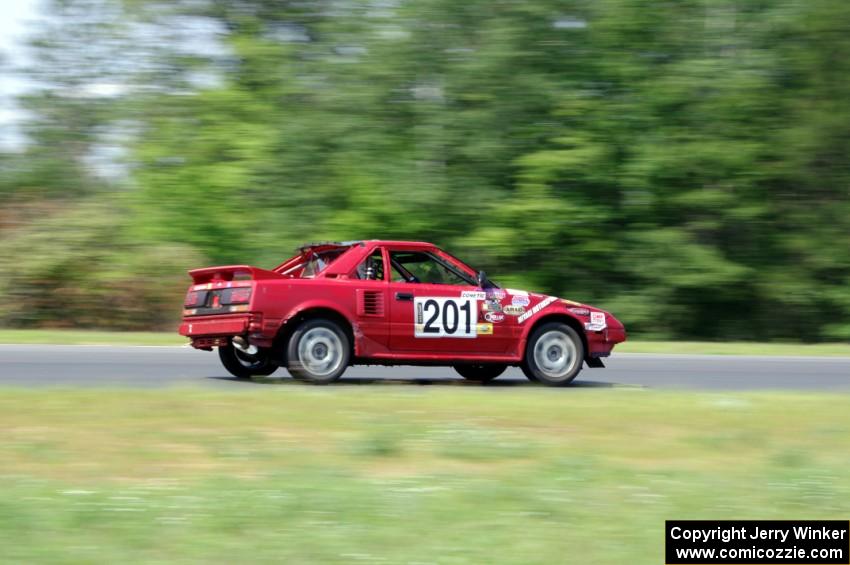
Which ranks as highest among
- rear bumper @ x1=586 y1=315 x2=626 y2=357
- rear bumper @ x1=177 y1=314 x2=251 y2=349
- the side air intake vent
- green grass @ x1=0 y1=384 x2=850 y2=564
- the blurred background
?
the blurred background

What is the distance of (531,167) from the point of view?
88.3 ft

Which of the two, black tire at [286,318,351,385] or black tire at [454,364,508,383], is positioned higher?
black tire at [286,318,351,385]

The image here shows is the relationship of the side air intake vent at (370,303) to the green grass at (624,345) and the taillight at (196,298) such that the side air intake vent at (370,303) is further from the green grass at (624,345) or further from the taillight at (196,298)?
the green grass at (624,345)

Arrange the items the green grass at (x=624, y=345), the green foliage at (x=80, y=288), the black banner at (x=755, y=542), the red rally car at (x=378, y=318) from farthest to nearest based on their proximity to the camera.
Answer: the green foliage at (x=80, y=288), the green grass at (x=624, y=345), the red rally car at (x=378, y=318), the black banner at (x=755, y=542)

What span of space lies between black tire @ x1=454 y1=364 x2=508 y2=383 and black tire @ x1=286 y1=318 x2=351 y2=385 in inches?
89.1

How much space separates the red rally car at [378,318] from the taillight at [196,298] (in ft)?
0.04

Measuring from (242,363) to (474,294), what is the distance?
274 cm

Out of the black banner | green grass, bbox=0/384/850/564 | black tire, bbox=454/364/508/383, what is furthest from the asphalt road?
the black banner

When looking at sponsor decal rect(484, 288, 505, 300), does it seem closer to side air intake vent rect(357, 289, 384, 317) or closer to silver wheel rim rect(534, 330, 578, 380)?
silver wheel rim rect(534, 330, 578, 380)

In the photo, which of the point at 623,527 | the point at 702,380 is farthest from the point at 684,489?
the point at 702,380

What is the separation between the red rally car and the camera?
13.0m

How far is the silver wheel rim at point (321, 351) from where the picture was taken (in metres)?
13.1

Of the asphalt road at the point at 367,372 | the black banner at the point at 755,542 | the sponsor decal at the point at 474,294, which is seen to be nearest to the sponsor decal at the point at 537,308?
the sponsor decal at the point at 474,294

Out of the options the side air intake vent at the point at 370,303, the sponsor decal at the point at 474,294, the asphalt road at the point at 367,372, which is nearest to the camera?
the side air intake vent at the point at 370,303
